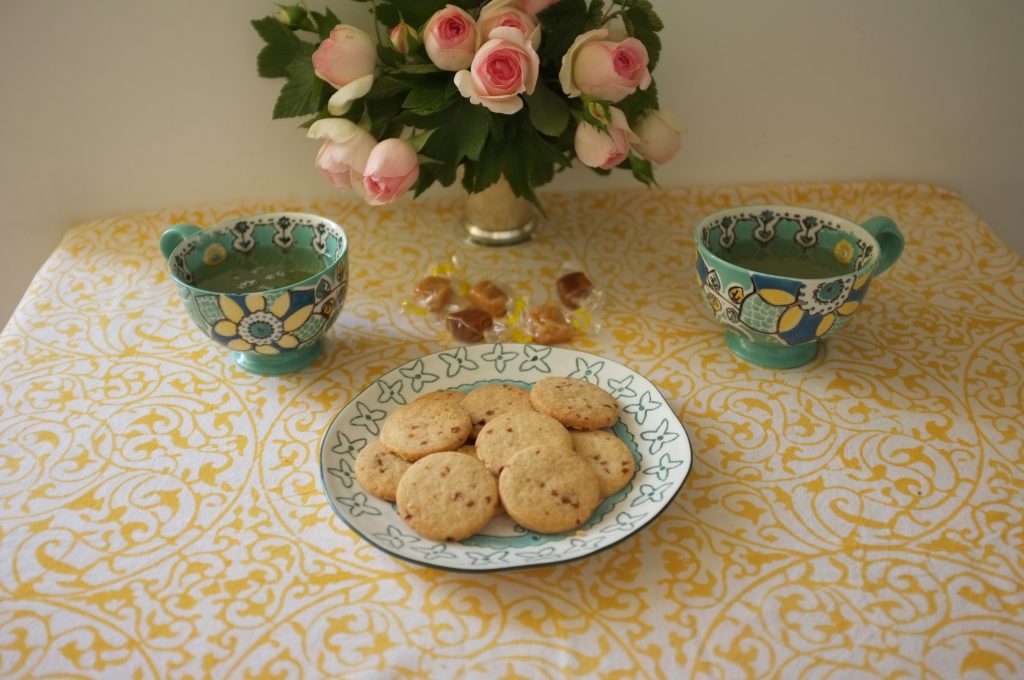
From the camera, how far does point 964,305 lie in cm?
90

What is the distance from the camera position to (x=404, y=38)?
830mm

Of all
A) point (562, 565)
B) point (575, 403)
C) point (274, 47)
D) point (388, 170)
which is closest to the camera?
point (562, 565)

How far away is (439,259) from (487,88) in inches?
11.5

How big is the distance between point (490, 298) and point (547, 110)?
221mm

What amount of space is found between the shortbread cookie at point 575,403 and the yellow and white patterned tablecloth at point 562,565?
93mm

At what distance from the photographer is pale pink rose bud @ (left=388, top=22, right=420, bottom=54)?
83 centimetres

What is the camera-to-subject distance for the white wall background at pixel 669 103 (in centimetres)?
96

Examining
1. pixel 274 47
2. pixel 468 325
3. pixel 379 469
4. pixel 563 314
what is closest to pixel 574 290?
pixel 563 314

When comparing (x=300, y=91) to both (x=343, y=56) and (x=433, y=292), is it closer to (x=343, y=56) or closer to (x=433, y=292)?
(x=343, y=56)

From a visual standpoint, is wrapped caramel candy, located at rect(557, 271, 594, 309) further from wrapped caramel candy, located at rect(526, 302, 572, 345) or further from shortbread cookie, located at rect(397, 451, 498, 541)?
shortbread cookie, located at rect(397, 451, 498, 541)

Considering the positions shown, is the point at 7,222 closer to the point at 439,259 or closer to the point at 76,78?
the point at 76,78

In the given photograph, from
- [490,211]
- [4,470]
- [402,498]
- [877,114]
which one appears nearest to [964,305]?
[877,114]

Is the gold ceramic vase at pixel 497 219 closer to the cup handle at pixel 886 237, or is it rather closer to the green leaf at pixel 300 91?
the green leaf at pixel 300 91

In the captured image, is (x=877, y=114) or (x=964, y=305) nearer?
(x=964, y=305)
